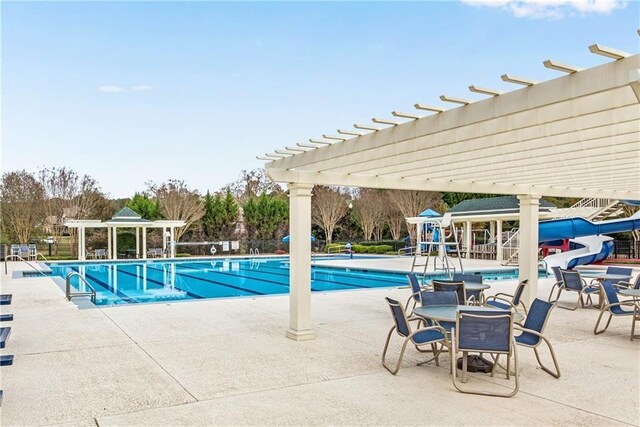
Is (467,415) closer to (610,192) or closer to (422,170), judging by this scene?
(422,170)

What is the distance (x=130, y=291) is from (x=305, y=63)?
38.0 feet

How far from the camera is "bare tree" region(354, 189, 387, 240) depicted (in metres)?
35.9

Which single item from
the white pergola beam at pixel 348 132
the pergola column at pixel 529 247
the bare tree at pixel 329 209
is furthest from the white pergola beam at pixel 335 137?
the bare tree at pixel 329 209

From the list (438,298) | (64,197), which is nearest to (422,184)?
(438,298)

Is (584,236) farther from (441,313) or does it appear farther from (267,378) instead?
(267,378)

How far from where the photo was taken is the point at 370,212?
118 ft

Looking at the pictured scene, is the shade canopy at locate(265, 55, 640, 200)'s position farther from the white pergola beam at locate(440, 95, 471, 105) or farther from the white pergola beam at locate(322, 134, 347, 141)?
the white pergola beam at locate(440, 95, 471, 105)

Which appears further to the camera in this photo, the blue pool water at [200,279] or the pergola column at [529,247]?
the blue pool water at [200,279]

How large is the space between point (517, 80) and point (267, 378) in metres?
3.88

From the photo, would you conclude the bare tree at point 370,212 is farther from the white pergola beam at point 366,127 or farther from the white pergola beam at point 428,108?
the white pergola beam at point 428,108

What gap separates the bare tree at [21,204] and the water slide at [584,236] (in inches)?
1055

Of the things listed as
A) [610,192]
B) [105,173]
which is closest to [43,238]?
[105,173]

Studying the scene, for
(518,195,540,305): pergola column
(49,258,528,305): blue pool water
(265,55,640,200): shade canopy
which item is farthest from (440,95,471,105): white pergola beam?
(49,258,528,305): blue pool water

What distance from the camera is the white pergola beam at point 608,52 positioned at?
3.62 m
